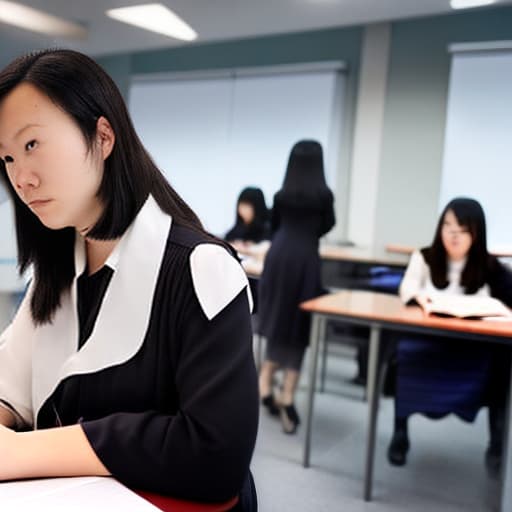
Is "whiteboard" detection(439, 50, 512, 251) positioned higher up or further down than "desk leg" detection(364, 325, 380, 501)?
higher up

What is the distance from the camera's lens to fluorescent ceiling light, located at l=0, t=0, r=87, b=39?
1482mm

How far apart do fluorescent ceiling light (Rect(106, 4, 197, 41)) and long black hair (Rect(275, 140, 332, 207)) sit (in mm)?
751

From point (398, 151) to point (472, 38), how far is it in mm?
574

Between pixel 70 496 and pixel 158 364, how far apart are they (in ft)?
0.54

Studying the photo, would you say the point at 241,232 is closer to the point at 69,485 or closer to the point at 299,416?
the point at 299,416

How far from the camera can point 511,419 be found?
1.70 m

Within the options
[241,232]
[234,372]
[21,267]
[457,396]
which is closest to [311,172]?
[241,232]

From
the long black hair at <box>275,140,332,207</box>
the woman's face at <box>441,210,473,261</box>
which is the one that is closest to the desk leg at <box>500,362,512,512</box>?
the woman's face at <box>441,210,473,261</box>

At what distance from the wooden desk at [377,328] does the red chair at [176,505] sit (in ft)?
4.35

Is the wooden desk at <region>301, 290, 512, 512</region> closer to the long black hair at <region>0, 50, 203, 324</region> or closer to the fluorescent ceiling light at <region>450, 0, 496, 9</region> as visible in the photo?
the fluorescent ceiling light at <region>450, 0, 496, 9</region>

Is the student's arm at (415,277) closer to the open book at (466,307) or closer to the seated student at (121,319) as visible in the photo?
the open book at (466,307)

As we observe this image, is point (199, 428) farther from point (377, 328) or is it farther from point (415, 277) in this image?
point (415, 277)

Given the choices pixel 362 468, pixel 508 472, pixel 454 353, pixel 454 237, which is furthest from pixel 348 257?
pixel 508 472

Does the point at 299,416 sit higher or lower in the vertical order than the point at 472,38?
lower
